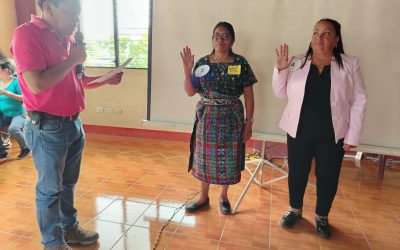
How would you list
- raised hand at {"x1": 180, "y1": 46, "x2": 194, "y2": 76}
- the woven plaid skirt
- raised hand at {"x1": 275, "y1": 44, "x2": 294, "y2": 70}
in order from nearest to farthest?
raised hand at {"x1": 275, "y1": 44, "x2": 294, "y2": 70}
raised hand at {"x1": 180, "y1": 46, "x2": 194, "y2": 76}
the woven plaid skirt

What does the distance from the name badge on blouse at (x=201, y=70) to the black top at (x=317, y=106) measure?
0.64 metres

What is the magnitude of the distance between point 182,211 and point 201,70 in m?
1.10

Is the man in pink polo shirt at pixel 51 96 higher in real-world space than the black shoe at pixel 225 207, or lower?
higher

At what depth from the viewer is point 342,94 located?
5.69 feet

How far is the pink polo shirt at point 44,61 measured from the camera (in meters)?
1.27

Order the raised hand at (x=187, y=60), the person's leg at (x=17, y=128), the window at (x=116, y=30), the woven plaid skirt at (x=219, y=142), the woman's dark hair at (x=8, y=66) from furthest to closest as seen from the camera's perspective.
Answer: the window at (x=116, y=30), the person's leg at (x=17, y=128), the woman's dark hair at (x=8, y=66), the woven plaid skirt at (x=219, y=142), the raised hand at (x=187, y=60)

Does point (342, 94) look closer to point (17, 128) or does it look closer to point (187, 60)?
point (187, 60)

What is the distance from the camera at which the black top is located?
1.78 m

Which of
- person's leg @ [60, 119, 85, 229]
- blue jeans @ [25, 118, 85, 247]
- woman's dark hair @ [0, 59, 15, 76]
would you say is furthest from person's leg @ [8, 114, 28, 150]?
blue jeans @ [25, 118, 85, 247]

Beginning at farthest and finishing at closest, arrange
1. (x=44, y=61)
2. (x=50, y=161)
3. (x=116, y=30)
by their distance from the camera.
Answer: (x=116, y=30) → (x=50, y=161) → (x=44, y=61)

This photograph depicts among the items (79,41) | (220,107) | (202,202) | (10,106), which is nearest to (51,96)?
(79,41)

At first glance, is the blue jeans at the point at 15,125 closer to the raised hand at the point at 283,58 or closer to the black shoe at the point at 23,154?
the black shoe at the point at 23,154

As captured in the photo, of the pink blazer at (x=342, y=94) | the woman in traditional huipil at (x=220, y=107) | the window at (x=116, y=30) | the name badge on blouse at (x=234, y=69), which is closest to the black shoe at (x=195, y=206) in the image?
the woman in traditional huipil at (x=220, y=107)

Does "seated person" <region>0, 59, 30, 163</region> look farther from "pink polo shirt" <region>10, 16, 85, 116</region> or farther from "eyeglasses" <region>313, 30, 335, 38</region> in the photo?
"eyeglasses" <region>313, 30, 335, 38</region>
